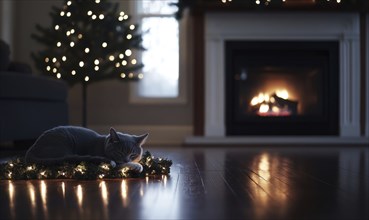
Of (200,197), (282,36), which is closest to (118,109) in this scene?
(282,36)

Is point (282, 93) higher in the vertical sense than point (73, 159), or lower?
higher

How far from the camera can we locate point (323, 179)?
190 cm

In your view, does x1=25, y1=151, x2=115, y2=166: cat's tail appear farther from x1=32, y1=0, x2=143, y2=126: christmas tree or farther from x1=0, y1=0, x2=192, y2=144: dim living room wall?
x1=0, y1=0, x2=192, y2=144: dim living room wall

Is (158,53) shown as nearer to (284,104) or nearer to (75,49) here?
(75,49)

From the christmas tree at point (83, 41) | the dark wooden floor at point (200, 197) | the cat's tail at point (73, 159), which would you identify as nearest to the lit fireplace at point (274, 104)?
the christmas tree at point (83, 41)

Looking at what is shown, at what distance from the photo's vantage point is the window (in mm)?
5020

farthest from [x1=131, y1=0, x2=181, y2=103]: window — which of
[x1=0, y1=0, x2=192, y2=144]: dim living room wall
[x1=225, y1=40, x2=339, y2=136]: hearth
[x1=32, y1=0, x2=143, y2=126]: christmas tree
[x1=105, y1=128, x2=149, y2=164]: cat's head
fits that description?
[x1=105, y1=128, x2=149, y2=164]: cat's head

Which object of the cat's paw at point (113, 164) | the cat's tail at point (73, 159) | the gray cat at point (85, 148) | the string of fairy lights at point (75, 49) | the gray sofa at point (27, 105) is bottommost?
the cat's paw at point (113, 164)

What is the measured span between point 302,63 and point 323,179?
3.09 m

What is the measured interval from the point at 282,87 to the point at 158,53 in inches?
50.1

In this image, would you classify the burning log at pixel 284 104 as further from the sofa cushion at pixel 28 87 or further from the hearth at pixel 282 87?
the sofa cushion at pixel 28 87

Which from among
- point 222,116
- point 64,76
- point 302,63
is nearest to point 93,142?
point 64,76

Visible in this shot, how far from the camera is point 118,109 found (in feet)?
16.4

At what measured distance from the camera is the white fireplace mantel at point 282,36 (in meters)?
4.76
